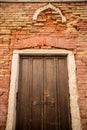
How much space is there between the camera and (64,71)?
4555 mm

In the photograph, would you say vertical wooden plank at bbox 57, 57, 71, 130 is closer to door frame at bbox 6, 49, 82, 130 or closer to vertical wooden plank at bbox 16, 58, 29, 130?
door frame at bbox 6, 49, 82, 130

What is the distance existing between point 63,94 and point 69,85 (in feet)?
0.78

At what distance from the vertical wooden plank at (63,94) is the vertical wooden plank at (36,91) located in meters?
0.41

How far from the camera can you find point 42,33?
4.80 m

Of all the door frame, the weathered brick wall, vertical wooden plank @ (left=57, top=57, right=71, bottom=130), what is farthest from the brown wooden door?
the weathered brick wall

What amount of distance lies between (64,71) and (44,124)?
49.0 inches

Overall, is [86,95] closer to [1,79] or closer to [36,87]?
[36,87]

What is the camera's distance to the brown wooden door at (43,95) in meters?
4.14

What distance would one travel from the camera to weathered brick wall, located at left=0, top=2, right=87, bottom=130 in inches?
174

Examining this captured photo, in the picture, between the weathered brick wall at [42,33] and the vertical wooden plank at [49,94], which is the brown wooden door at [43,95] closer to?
the vertical wooden plank at [49,94]

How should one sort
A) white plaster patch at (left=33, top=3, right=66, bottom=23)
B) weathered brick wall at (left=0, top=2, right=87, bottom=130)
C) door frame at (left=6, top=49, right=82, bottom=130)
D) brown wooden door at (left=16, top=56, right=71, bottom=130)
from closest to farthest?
door frame at (left=6, top=49, right=82, bottom=130)
brown wooden door at (left=16, top=56, right=71, bottom=130)
weathered brick wall at (left=0, top=2, right=87, bottom=130)
white plaster patch at (left=33, top=3, right=66, bottom=23)

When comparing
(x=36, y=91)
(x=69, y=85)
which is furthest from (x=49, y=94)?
(x=69, y=85)

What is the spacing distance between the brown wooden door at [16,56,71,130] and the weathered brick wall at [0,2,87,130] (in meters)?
0.31

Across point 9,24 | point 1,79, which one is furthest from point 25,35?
point 1,79
